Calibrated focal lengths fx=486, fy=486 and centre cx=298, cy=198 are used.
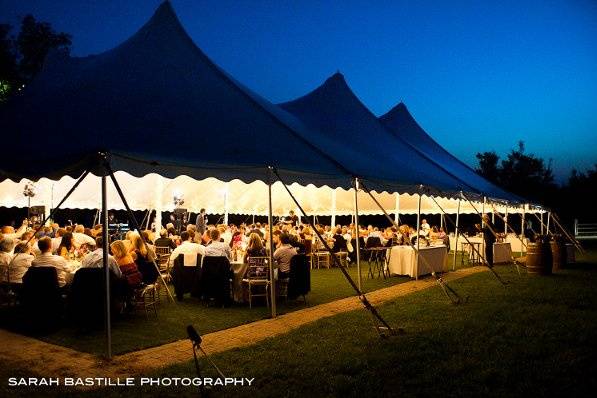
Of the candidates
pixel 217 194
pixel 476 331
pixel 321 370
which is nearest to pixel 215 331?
pixel 321 370

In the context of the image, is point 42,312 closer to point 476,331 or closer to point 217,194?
point 476,331

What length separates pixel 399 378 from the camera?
4547mm

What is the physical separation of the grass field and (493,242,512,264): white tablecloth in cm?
739

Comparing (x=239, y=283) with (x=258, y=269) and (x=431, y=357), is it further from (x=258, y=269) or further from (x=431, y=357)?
(x=431, y=357)

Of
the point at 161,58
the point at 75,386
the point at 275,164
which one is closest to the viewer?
the point at 75,386

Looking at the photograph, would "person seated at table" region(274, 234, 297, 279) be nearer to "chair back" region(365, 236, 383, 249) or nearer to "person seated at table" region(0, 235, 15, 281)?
"person seated at table" region(0, 235, 15, 281)

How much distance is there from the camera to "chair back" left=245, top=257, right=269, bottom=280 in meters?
8.30

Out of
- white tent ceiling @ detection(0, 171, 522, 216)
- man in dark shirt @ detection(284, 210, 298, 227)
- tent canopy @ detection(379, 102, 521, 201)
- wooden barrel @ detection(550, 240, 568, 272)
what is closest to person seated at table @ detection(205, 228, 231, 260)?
white tent ceiling @ detection(0, 171, 522, 216)

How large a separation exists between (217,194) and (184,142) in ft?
35.9

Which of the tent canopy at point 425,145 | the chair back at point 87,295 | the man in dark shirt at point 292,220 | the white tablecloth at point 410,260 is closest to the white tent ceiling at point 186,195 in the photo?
the man in dark shirt at point 292,220

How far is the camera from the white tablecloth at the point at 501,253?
15.3 m

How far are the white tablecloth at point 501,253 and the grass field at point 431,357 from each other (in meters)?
7.39

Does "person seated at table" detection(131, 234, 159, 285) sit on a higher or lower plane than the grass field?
higher

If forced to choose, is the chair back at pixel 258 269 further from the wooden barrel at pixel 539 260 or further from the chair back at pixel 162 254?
the wooden barrel at pixel 539 260
